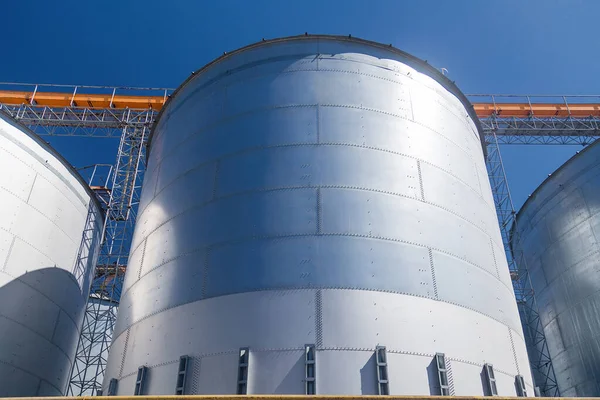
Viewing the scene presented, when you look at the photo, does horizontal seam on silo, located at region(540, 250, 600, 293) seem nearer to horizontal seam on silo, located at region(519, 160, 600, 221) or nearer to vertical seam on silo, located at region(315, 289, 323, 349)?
horizontal seam on silo, located at region(519, 160, 600, 221)

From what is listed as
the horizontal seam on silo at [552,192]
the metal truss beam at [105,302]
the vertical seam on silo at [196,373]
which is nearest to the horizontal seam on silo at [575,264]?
the horizontal seam on silo at [552,192]

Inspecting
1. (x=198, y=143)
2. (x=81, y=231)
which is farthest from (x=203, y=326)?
(x=81, y=231)

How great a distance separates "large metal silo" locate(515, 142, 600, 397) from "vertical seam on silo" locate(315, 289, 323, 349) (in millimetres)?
12242

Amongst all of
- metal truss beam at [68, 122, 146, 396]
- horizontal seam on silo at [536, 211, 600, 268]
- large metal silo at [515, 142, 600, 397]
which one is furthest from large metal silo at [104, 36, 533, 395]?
metal truss beam at [68, 122, 146, 396]

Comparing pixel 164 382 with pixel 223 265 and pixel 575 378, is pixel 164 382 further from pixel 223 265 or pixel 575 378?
pixel 575 378

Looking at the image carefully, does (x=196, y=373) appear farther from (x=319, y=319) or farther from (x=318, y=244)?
(x=318, y=244)

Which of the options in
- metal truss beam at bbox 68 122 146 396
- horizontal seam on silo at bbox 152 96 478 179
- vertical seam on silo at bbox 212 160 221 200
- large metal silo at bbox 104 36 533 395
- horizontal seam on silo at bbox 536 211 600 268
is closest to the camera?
large metal silo at bbox 104 36 533 395

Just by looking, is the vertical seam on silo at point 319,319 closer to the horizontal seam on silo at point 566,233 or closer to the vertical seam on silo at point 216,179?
the vertical seam on silo at point 216,179

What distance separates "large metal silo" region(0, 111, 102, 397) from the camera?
1466 centimetres

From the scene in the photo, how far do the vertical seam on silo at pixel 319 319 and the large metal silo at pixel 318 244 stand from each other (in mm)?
25

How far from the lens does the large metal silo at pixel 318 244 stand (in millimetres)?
9367

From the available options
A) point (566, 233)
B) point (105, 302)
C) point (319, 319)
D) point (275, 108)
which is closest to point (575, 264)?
point (566, 233)

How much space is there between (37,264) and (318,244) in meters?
10.0

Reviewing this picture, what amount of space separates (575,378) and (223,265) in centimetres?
1433
